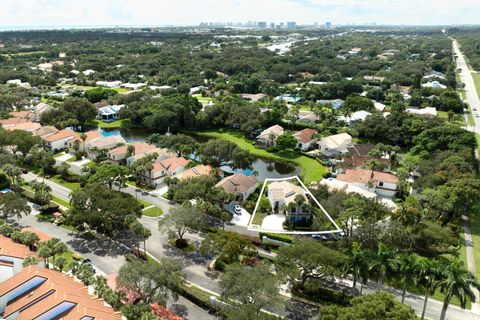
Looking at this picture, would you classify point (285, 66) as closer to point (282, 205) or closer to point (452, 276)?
point (282, 205)

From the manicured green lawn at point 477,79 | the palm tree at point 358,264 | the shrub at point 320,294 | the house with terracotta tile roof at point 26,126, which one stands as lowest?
the shrub at point 320,294

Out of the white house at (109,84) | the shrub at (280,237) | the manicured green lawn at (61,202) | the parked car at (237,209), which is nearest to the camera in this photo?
the shrub at (280,237)

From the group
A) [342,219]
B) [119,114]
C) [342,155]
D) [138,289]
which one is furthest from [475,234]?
[119,114]

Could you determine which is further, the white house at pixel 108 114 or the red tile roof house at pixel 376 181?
the white house at pixel 108 114

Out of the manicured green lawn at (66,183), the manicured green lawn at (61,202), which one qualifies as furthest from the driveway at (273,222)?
the manicured green lawn at (66,183)

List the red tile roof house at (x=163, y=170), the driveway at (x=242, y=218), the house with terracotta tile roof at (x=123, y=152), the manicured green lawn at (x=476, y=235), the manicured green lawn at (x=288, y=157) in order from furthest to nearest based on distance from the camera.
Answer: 1. the house with terracotta tile roof at (x=123, y=152)
2. the manicured green lawn at (x=288, y=157)
3. the red tile roof house at (x=163, y=170)
4. the driveway at (x=242, y=218)
5. the manicured green lawn at (x=476, y=235)

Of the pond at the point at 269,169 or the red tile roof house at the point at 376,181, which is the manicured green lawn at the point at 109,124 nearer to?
the pond at the point at 269,169

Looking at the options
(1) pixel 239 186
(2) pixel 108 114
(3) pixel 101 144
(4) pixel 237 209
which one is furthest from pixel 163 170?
(2) pixel 108 114
